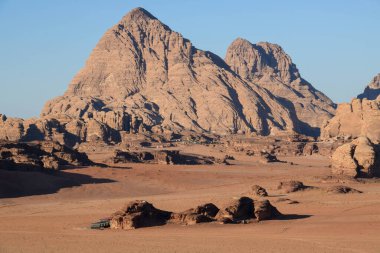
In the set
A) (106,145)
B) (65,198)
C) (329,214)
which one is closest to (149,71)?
(106,145)

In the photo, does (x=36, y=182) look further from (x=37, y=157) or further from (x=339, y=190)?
(x=339, y=190)

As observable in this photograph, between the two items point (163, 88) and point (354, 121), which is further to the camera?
point (163, 88)

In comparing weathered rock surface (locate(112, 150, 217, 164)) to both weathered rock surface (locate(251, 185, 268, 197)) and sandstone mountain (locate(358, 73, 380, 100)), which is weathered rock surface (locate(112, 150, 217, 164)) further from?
sandstone mountain (locate(358, 73, 380, 100))

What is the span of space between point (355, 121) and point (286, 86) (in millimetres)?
87687

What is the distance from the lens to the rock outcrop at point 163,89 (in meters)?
125

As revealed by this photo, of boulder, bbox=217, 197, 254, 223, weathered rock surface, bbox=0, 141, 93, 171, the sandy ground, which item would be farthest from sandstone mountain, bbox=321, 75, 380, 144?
boulder, bbox=217, 197, 254, 223

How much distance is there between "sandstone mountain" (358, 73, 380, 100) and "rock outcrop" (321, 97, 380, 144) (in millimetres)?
79139

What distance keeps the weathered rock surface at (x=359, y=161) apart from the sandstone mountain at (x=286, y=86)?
297ft

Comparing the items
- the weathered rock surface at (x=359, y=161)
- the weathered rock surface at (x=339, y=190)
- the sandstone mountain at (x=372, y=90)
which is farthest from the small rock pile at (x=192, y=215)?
the sandstone mountain at (x=372, y=90)

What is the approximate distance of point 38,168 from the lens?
45.7 metres

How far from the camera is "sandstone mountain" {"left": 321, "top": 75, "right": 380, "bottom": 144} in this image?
80.1m

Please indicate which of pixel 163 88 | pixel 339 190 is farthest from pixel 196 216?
pixel 163 88

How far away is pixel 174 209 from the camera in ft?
105

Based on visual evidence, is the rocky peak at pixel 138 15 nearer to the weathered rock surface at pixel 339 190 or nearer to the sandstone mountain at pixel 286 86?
the sandstone mountain at pixel 286 86
